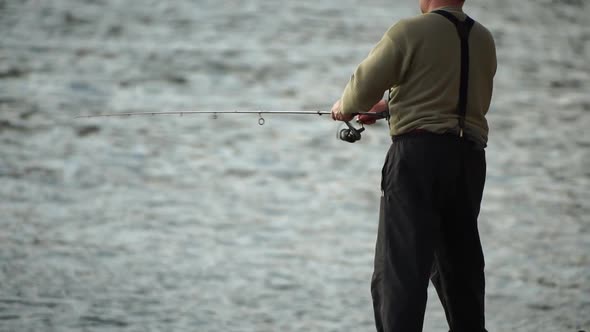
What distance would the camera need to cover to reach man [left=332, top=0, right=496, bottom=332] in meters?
3.49

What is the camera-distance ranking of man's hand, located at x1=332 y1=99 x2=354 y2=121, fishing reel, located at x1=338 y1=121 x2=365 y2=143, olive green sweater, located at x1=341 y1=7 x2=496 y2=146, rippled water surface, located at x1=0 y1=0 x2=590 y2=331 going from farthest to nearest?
rippled water surface, located at x1=0 y1=0 x2=590 y2=331
fishing reel, located at x1=338 y1=121 x2=365 y2=143
man's hand, located at x1=332 y1=99 x2=354 y2=121
olive green sweater, located at x1=341 y1=7 x2=496 y2=146

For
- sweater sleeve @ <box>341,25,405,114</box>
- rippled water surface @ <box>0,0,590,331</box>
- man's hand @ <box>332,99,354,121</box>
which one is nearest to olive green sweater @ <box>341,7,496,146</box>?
sweater sleeve @ <box>341,25,405,114</box>

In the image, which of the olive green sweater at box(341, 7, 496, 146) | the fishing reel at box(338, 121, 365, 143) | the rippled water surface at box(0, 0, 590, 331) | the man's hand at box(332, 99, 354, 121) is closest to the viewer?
the olive green sweater at box(341, 7, 496, 146)

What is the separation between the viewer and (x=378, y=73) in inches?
137

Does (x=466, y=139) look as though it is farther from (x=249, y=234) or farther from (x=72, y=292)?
(x=249, y=234)

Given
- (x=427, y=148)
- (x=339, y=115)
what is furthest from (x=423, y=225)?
(x=339, y=115)

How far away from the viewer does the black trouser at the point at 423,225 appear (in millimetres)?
3547

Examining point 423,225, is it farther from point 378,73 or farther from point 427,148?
point 378,73

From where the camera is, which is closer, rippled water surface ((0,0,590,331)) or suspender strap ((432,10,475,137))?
suspender strap ((432,10,475,137))

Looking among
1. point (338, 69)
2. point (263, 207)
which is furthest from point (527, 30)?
point (263, 207)

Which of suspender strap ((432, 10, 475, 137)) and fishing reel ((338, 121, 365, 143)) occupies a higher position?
suspender strap ((432, 10, 475, 137))

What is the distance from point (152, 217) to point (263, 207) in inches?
41.8

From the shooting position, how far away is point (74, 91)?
48.1 ft

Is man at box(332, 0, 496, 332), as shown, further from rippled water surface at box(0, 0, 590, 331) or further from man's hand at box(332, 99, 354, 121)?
rippled water surface at box(0, 0, 590, 331)
